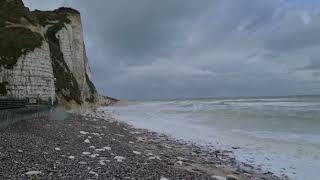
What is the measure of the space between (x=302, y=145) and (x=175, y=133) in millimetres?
8392

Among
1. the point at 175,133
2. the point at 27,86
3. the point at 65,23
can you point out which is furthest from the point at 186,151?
the point at 65,23

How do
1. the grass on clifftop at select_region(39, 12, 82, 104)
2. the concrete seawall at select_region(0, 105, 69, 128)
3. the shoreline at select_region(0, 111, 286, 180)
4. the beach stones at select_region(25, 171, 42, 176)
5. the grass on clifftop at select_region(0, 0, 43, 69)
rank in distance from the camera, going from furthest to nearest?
the grass on clifftop at select_region(39, 12, 82, 104) → the grass on clifftop at select_region(0, 0, 43, 69) → the concrete seawall at select_region(0, 105, 69, 128) → the shoreline at select_region(0, 111, 286, 180) → the beach stones at select_region(25, 171, 42, 176)

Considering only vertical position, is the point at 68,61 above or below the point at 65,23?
below

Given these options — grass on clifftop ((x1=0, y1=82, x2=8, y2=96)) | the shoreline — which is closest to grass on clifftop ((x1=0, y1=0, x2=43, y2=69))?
grass on clifftop ((x1=0, y1=82, x2=8, y2=96))

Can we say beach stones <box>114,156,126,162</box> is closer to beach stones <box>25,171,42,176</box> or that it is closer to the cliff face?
beach stones <box>25,171,42,176</box>

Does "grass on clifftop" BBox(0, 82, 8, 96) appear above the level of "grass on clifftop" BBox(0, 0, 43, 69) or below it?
below

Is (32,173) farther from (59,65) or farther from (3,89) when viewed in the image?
(59,65)

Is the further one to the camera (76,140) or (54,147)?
(76,140)

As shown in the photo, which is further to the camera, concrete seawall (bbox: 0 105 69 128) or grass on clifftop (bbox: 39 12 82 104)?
grass on clifftop (bbox: 39 12 82 104)

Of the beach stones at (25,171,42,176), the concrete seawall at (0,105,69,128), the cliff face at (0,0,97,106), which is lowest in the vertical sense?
the beach stones at (25,171,42,176)

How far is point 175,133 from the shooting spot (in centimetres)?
2506

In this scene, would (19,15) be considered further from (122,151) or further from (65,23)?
(122,151)

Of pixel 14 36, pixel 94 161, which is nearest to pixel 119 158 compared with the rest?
pixel 94 161

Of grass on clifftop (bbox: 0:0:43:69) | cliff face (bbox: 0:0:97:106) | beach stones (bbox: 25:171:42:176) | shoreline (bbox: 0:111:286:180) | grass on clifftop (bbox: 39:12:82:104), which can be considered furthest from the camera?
grass on clifftop (bbox: 39:12:82:104)
